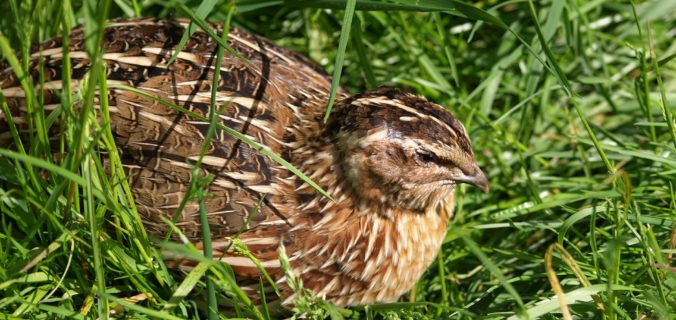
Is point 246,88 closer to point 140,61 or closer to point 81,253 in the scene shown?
point 140,61

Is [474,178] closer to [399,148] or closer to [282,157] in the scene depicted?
[399,148]

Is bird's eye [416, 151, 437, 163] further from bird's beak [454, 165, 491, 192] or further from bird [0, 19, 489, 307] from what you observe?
bird's beak [454, 165, 491, 192]

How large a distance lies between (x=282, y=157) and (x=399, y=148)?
51cm

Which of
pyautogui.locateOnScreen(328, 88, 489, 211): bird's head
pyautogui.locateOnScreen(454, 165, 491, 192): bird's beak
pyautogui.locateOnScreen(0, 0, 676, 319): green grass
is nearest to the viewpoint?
pyautogui.locateOnScreen(0, 0, 676, 319): green grass

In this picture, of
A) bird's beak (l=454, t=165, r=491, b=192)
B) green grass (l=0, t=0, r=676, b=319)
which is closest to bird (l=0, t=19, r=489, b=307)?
bird's beak (l=454, t=165, r=491, b=192)

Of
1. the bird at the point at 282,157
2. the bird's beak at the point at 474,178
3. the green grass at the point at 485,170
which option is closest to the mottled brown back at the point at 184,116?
the bird at the point at 282,157

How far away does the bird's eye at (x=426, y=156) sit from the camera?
3.46 metres

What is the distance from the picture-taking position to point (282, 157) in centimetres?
363

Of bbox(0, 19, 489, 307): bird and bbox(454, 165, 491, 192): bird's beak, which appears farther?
bbox(454, 165, 491, 192): bird's beak

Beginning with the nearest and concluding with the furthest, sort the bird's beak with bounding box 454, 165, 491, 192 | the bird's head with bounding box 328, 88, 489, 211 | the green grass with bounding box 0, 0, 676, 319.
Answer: the green grass with bounding box 0, 0, 676, 319 → the bird's head with bounding box 328, 88, 489, 211 → the bird's beak with bounding box 454, 165, 491, 192

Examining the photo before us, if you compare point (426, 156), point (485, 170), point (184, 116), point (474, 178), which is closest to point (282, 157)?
point (184, 116)

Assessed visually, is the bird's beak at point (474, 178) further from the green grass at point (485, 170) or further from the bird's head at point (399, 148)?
the green grass at point (485, 170)

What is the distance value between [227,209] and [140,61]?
2.43 feet

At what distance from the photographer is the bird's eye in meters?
3.46
